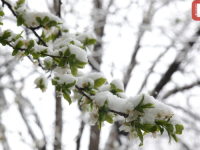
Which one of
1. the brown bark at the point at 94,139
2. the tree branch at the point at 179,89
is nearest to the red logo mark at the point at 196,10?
the tree branch at the point at 179,89

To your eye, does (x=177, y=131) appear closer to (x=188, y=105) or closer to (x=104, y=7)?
(x=104, y=7)

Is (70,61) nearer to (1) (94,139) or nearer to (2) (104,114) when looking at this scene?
(2) (104,114)

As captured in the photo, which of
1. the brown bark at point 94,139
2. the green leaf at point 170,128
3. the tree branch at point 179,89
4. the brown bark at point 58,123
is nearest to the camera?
the green leaf at point 170,128

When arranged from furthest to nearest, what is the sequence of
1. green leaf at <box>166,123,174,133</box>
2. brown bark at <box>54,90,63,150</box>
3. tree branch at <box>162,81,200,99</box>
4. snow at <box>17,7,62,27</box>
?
tree branch at <box>162,81,200,99</box> < brown bark at <box>54,90,63,150</box> < snow at <box>17,7,62,27</box> < green leaf at <box>166,123,174,133</box>

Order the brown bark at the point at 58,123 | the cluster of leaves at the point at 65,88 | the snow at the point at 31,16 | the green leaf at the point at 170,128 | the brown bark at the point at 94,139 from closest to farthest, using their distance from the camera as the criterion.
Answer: the green leaf at the point at 170,128 → the cluster of leaves at the point at 65,88 → the snow at the point at 31,16 → the brown bark at the point at 94,139 → the brown bark at the point at 58,123

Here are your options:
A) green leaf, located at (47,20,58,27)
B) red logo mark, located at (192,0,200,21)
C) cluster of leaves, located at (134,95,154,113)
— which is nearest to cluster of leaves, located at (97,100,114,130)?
cluster of leaves, located at (134,95,154,113)

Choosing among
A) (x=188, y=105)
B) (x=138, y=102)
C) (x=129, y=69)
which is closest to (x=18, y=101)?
(x=129, y=69)

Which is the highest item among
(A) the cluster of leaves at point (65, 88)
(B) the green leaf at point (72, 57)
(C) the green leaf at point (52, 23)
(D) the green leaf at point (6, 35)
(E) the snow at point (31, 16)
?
(E) the snow at point (31, 16)

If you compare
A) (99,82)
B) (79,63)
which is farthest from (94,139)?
(79,63)

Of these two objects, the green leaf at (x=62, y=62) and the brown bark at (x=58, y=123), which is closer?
the green leaf at (x=62, y=62)

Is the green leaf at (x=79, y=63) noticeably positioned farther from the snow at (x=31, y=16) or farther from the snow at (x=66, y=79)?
the snow at (x=31, y=16)

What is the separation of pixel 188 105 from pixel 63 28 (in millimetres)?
3487

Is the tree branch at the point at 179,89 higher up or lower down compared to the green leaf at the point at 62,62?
lower down

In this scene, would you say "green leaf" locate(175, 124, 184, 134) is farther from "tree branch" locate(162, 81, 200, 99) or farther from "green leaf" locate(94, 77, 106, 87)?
"tree branch" locate(162, 81, 200, 99)
